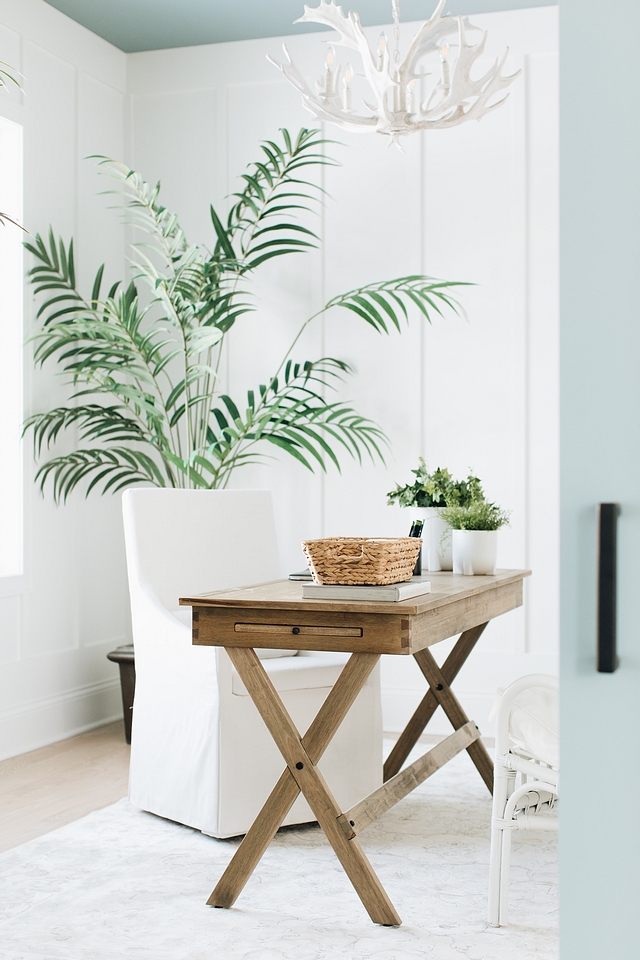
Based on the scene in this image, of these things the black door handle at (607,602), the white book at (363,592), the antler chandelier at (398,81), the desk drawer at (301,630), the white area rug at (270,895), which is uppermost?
the antler chandelier at (398,81)

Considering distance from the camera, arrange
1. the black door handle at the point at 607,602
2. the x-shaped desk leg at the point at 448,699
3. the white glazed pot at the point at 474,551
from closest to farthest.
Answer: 1. the black door handle at the point at 607,602
2. the white glazed pot at the point at 474,551
3. the x-shaped desk leg at the point at 448,699

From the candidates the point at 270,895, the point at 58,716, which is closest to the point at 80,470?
the point at 58,716

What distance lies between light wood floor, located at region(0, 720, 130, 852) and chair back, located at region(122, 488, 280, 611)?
76cm

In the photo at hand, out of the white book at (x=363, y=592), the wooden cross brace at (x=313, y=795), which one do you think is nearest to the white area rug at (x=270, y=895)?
the wooden cross brace at (x=313, y=795)

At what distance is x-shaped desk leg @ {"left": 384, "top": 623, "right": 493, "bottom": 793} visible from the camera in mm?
3299

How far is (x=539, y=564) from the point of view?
4.39m

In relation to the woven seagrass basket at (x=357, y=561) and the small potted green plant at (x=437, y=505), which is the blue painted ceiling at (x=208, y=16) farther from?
the woven seagrass basket at (x=357, y=561)

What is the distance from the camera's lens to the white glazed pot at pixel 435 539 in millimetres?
3203

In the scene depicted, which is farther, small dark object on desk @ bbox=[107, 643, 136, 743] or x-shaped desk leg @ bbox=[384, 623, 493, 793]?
small dark object on desk @ bbox=[107, 643, 136, 743]

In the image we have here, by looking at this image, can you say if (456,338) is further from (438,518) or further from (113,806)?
(113,806)

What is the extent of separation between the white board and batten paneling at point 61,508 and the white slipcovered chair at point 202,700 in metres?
1.15

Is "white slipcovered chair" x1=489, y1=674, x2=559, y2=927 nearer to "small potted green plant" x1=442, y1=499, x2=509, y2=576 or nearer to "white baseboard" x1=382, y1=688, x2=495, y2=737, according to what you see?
"small potted green plant" x1=442, y1=499, x2=509, y2=576

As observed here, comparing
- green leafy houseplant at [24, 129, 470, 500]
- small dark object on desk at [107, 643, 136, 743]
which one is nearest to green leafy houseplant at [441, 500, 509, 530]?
green leafy houseplant at [24, 129, 470, 500]

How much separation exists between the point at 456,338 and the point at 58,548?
2049 mm
